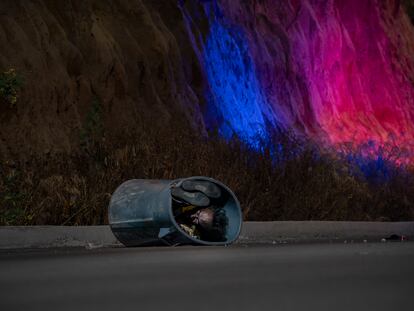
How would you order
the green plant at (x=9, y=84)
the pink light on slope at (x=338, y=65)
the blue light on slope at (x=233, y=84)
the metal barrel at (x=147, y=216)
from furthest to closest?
the pink light on slope at (x=338, y=65)
the blue light on slope at (x=233, y=84)
the green plant at (x=9, y=84)
the metal barrel at (x=147, y=216)

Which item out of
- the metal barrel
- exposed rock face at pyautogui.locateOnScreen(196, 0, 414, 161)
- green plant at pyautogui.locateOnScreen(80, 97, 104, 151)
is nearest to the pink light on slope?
exposed rock face at pyautogui.locateOnScreen(196, 0, 414, 161)

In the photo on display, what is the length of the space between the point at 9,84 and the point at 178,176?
12.7 feet

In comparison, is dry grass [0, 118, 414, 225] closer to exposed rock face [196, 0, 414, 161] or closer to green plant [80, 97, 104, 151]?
green plant [80, 97, 104, 151]

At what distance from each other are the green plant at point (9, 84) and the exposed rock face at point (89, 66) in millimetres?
488

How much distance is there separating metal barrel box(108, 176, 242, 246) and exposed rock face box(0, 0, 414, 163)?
464cm

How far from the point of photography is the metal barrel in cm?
1431

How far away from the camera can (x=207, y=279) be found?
9.27 meters

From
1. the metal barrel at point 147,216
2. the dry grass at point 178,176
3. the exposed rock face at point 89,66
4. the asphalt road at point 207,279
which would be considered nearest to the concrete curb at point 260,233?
the metal barrel at point 147,216

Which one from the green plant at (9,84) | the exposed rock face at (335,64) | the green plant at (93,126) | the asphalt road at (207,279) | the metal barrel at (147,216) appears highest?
the exposed rock face at (335,64)

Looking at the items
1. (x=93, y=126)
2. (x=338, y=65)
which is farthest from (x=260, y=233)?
(x=338, y=65)

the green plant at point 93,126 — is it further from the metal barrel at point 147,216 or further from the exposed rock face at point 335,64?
the exposed rock face at point 335,64

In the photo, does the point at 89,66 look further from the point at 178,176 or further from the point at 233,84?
the point at 233,84

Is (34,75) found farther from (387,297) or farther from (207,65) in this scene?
(387,297)

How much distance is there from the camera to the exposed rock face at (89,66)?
20.3 meters
